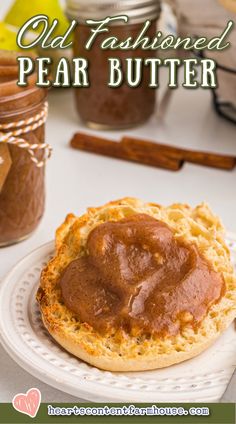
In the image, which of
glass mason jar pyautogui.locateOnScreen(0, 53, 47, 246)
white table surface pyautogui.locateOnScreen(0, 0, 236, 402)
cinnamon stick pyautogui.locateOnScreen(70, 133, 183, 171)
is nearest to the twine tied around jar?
glass mason jar pyautogui.locateOnScreen(0, 53, 47, 246)

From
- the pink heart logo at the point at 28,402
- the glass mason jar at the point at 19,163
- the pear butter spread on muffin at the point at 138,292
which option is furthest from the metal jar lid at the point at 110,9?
the pink heart logo at the point at 28,402

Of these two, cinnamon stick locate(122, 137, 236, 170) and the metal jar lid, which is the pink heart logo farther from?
the metal jar lid

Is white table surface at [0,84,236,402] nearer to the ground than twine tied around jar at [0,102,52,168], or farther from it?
Result: nearer to the ground

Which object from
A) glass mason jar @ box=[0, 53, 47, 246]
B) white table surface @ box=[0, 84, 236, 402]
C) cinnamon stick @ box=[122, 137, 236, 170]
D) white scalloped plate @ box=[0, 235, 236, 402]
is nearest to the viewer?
white scalloped plate @ box=[0, 235, 236, 402]

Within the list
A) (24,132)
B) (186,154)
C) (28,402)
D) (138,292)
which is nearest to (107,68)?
(186,154)

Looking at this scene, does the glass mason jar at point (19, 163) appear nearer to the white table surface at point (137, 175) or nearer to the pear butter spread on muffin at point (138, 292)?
the white table surface at point (137, 175)

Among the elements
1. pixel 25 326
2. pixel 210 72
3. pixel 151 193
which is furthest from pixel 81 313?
pixel 210 72

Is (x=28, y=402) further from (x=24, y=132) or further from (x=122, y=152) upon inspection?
(x=122, y=152)
